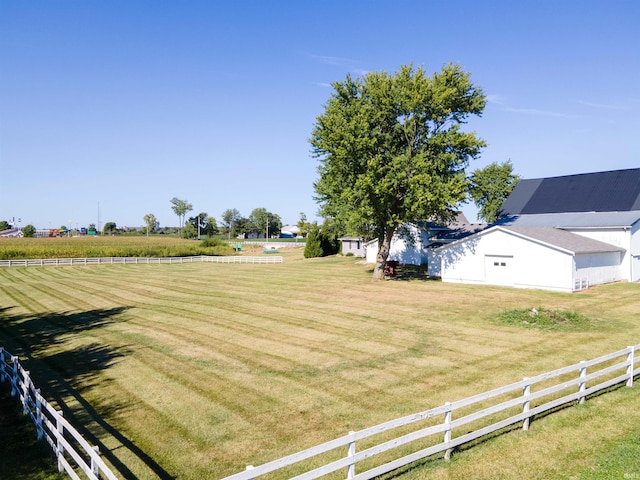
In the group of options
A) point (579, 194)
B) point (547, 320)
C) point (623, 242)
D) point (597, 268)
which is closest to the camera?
→ point (547, 320)

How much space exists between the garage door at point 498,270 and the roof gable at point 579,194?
18.2m

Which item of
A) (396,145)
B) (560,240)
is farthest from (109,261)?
(560,240)

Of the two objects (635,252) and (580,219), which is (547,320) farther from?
(580,219)

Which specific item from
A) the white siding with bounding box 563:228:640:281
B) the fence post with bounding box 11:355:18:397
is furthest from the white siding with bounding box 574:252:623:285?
the fence post with bounding box 11:355:18:397

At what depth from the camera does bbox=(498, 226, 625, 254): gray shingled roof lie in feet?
108

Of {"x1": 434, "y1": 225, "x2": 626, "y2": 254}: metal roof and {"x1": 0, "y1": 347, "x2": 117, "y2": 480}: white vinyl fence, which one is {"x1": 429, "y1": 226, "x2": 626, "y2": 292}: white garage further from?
{"x1": 0, "y1": 347, "x2": 117, "y2": 480}: white vinyl fence

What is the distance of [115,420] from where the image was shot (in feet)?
38.1

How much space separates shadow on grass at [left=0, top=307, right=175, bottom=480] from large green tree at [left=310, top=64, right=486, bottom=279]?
19.2 metres

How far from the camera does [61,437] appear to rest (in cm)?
895

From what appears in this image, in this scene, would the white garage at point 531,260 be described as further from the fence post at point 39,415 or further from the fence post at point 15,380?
the fence post at point 39,415

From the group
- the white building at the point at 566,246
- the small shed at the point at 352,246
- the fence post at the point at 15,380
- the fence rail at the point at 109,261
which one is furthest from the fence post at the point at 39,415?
the small shed at the point at 352,246

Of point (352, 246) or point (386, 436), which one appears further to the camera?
point (352, 246)

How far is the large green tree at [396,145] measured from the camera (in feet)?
112

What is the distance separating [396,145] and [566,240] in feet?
50.8
